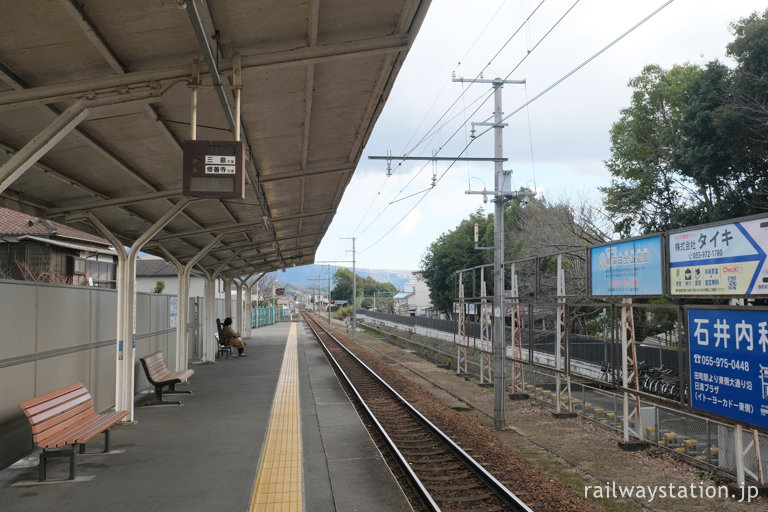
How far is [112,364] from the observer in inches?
388

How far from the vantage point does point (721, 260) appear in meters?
6.64

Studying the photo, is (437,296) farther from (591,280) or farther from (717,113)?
(591,280)

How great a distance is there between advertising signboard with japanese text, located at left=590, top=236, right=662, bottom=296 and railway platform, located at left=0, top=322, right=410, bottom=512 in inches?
168

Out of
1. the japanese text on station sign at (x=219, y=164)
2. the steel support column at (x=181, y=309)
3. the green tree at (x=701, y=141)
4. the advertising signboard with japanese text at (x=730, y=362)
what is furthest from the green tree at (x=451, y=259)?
the japanese text on station sign at (x=219, y=164)

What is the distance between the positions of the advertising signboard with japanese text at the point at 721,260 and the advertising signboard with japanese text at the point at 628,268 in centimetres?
32

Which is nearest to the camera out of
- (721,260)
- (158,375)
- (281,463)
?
(721,260)

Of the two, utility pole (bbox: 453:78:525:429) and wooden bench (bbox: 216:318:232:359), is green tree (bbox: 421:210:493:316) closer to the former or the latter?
wooden bench (bbox: 216:318:232:359)

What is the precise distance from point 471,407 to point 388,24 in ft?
30.3

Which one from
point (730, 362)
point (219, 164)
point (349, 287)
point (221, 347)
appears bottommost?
point (221, 347)

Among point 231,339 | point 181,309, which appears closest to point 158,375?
point 181,309

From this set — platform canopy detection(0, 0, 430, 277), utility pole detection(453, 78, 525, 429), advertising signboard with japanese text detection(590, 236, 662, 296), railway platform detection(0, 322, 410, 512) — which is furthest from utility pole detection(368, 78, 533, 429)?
platform canopy detection(0, 0, 430, 277)

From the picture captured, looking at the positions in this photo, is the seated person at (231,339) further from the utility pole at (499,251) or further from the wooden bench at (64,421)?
the wooden bench at (64,421)

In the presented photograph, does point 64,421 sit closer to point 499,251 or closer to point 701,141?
point 499,251

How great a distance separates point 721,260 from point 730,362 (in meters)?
1.13
